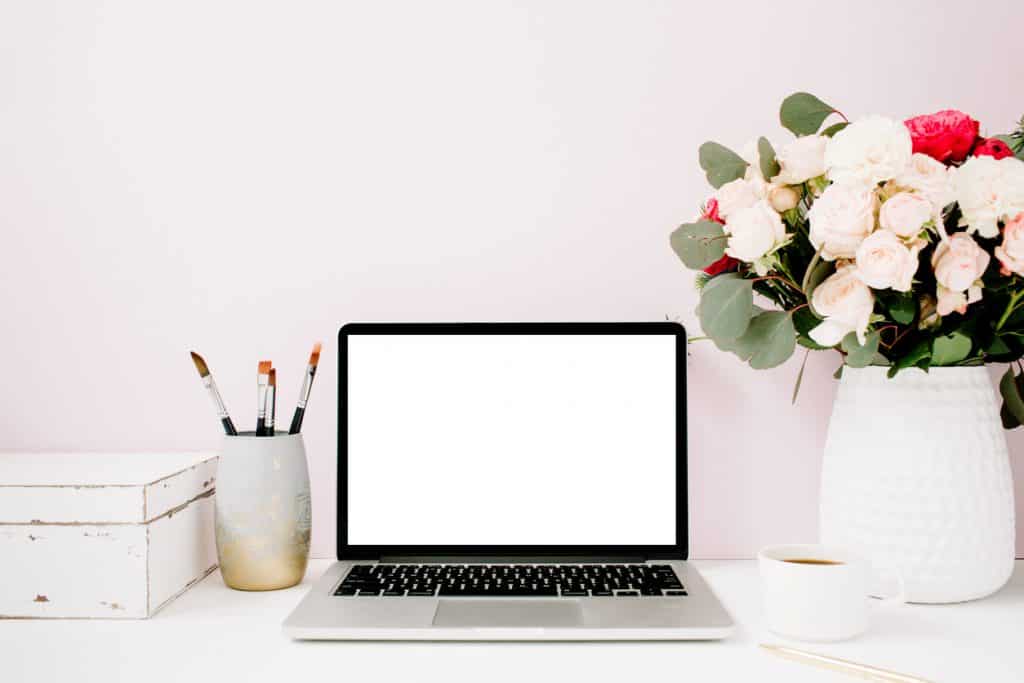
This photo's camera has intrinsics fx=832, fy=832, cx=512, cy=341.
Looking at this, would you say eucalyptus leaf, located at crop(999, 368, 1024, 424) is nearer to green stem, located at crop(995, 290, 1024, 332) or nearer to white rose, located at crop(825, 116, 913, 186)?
green stem, located at crop(995, 290, 1024, 332)

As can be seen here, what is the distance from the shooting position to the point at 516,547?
3.11 feet

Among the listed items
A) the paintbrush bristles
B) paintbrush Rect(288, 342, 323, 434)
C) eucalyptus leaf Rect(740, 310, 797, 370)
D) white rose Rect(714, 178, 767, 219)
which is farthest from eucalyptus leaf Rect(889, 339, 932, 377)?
the paintbrush bristles

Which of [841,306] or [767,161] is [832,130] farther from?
[841,306]

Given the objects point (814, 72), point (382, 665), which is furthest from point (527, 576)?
point (814, 72)

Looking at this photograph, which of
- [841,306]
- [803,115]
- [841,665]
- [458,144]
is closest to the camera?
[841,665]

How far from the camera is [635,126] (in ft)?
3.44

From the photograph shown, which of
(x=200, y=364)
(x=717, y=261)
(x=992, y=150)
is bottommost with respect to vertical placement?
(x=200, y=364)

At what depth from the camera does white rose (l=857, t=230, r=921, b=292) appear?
29.2 inches

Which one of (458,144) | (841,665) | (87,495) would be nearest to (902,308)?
(841,665)

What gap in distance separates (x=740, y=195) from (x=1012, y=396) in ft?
1.25

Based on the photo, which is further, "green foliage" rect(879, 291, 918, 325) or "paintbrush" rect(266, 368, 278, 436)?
"paintbrush" rect(266, 368, 278, 436)

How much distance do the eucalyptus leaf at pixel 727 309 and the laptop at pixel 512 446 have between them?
0.46 ft

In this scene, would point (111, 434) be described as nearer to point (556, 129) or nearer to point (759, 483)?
point (556, 129)

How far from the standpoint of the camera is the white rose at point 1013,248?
2.49ft
